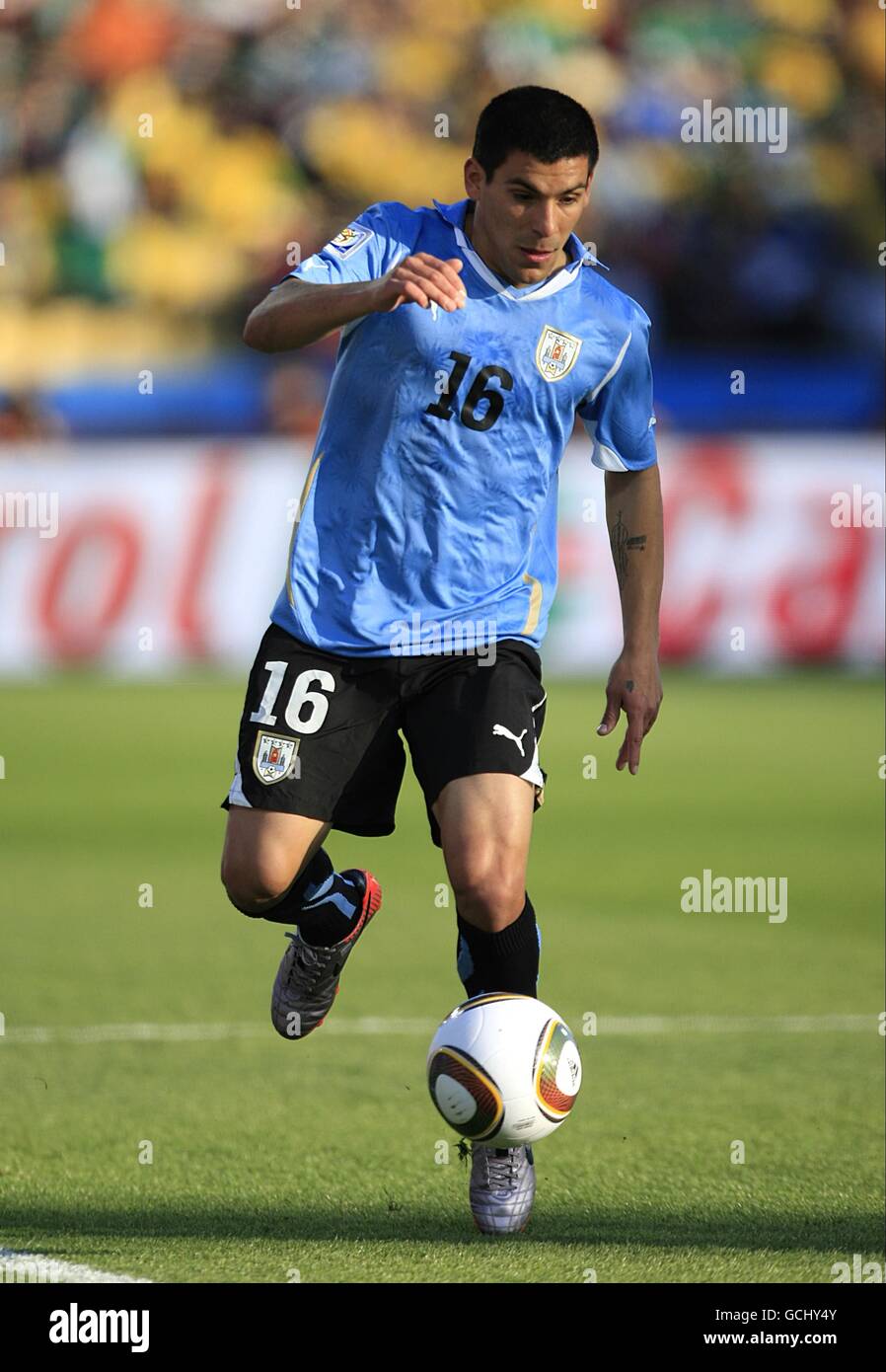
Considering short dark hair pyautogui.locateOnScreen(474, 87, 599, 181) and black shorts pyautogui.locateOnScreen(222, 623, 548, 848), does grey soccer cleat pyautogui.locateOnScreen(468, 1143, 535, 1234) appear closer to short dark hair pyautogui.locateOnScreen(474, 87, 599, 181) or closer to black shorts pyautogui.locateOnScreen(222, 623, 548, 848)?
black shorts pyautogui.locateOnScreen(222, 623, 548, 848)

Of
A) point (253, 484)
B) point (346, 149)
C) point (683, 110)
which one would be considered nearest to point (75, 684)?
point (253, 484)

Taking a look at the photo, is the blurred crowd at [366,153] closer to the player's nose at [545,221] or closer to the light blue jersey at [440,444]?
the light blue jersey at [440,444]

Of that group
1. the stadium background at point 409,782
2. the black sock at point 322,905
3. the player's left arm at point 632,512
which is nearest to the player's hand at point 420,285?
the player's left arm at point 632,512

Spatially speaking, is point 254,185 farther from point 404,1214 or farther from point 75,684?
point 404,1214

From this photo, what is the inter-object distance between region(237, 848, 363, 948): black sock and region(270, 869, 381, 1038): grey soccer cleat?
0.02 m

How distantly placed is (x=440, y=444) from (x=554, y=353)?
12.9 inches

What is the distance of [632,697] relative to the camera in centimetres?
476

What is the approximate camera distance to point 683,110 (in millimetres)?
24750

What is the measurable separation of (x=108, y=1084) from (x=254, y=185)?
65.5 feet

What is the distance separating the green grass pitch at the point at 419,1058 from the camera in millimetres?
4238

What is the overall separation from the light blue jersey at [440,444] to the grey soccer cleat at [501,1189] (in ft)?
3.70

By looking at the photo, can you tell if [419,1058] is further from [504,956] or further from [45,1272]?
[45,1272]

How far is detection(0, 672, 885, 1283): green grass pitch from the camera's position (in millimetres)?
4238

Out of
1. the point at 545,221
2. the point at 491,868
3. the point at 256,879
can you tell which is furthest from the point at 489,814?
the point at 545,221
